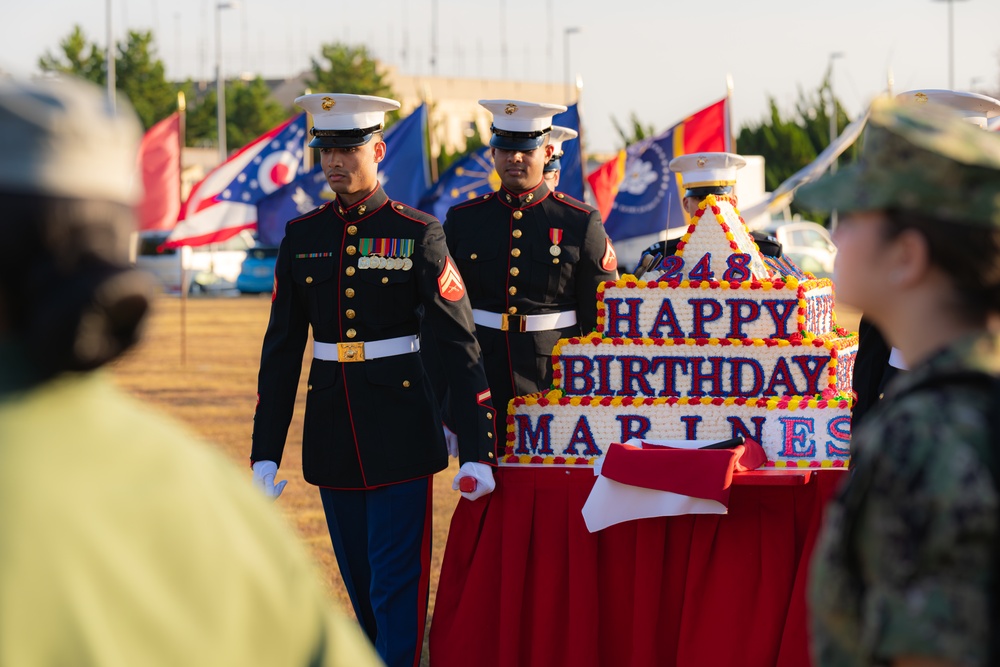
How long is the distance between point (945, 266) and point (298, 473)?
7648mm

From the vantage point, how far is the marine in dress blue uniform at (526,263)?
4941 millimetres

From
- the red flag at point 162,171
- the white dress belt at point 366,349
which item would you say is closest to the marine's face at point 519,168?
the white dress belt at point 366,349

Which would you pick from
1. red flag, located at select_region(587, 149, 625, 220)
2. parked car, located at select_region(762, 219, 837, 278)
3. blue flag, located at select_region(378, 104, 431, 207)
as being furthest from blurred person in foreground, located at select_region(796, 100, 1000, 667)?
parked car, located at select_region(762, 219, 837, 278)

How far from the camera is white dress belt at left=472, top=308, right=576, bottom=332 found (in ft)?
16.2

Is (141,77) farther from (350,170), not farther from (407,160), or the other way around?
(350,170)

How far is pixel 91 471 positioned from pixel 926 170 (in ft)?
3.45

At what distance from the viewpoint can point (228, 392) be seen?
13852 millimetres

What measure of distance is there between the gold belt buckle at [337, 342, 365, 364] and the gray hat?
308 cm

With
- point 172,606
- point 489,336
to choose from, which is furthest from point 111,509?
point 489,336

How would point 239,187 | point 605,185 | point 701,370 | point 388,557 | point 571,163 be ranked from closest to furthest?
point 388,557 < point 701,370 < point 571,163 < point 605,185 < point 239,187

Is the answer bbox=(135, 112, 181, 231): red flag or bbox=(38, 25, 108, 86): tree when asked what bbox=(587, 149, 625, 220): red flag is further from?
bbox=(38, 25, 108, 86): tree

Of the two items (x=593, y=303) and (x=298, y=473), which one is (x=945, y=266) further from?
(x=298, y=473)

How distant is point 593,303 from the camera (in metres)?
4.93

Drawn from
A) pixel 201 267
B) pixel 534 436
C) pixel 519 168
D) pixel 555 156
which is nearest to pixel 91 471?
pixel 534 436
